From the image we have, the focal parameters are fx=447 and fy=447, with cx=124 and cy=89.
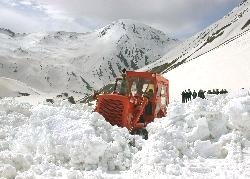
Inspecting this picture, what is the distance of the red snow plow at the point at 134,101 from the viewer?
1442cm

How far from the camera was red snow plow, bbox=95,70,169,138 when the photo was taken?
14422 mm

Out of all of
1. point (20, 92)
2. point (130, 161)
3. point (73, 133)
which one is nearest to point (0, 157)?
point (73, 133)

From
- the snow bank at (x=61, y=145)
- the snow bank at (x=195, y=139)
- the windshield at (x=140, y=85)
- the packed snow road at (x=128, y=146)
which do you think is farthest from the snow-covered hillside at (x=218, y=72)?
the snow bank at (x=61, y=145)

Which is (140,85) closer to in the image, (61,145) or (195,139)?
(195,139)

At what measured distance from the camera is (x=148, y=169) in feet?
31.6

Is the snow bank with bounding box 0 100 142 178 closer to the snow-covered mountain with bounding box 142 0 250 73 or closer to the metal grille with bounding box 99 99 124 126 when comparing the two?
the metal grille with bounding box 99 99 124 126

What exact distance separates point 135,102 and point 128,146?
13.7 feet

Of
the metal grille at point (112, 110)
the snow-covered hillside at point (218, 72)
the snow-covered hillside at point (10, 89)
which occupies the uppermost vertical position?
the snow-covered hillside at point (10, 89)

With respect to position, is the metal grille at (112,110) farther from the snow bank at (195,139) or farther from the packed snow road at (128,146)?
the packed snow road at (128,146)

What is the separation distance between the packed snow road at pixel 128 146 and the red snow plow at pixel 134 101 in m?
1.71

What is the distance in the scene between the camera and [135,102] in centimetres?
1523

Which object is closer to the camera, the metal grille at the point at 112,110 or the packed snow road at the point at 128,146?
the packed snow road at the point at 128,146

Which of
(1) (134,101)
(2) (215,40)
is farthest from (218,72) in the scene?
(2) (215,40)

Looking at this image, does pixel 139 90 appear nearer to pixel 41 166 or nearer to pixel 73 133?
pixel 73 133
